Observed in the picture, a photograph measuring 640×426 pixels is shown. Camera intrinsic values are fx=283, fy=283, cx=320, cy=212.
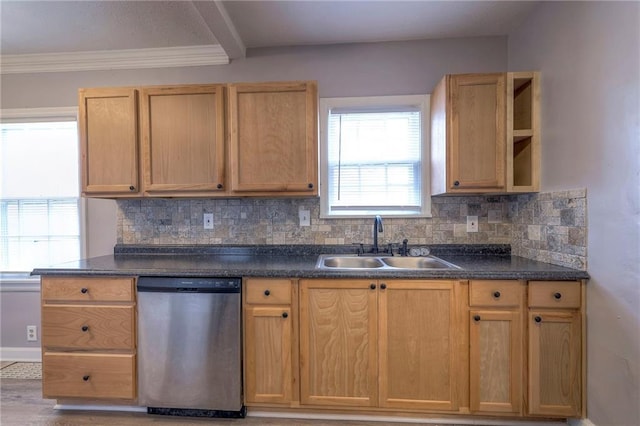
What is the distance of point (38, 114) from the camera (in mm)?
2475

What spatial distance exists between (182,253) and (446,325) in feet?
6.70

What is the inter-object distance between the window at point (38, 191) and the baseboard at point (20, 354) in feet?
2.26

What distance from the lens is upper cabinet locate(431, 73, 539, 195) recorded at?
1867 millimetres

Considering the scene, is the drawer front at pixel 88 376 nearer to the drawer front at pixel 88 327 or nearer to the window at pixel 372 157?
the drawer front at pixel 88 327

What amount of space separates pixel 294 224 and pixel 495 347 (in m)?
1.57

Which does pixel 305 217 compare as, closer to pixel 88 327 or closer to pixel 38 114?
pixel 88 327

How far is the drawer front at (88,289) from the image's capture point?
1.75m

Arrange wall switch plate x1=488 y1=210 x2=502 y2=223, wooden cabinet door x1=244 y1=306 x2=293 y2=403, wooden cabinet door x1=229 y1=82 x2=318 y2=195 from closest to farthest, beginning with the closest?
wooden cabinet door x1=244 y1=306 x2=293 y2=403 < wooden cabinet door x1=229 y1=82 x2=318 y2=195 < wall switch plate x1=488 y1=210 x2=502 y2=223

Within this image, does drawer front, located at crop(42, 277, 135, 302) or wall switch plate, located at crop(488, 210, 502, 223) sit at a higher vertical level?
wall switch plate, located at crop(488, 210, 502, 223)

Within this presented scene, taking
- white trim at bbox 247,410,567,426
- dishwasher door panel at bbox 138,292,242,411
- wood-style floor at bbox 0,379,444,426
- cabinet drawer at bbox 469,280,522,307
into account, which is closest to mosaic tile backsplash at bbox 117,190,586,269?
cabinet drawer at bbox 469,280,522,307

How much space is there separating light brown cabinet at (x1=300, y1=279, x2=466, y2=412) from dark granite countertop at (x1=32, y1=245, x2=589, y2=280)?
0.27 feet

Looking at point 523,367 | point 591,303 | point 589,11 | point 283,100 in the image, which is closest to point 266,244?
point 283,100

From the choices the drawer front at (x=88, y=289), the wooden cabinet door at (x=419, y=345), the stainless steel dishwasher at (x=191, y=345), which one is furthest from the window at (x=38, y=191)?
the wooden cabinet door at (x=419, y=345)

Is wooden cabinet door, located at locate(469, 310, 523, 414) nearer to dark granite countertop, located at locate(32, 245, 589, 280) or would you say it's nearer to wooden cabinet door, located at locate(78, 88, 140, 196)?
dark granite countertop, located at locate(32, 245, 589, 280)
